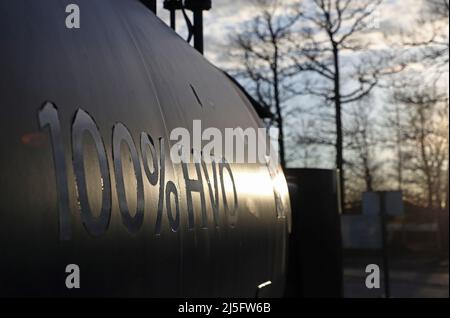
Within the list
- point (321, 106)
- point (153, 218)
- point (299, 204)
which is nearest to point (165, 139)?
point (153, 218)

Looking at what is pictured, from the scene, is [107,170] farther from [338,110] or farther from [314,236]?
[338,110]

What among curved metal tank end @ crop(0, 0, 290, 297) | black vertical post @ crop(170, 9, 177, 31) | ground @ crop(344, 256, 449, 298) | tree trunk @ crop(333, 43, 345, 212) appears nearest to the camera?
curved metal tank end @ crop(0, 0, 290, 297)

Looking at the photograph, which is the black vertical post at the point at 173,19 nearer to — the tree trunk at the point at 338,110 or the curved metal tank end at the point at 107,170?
the curved metal tank end at the point at 107,170

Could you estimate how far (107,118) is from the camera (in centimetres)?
258

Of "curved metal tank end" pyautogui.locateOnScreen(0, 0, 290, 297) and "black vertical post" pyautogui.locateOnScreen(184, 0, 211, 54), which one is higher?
"black vertical post" pyautogui.locateOnScreen(184, 0, 211, 54)

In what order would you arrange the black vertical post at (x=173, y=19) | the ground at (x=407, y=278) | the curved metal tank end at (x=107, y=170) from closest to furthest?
the curved metal tank end at (x=107, y=170)
the black vertical post at (x=173, y=19)
the ground at (x=407, y=278)

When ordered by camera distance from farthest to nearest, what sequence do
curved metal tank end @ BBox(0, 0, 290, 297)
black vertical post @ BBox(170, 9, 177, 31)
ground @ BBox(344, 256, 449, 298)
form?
ground @ BBox(344, 256, 449, 298)
black vertical post @ BBox(170, 9, 177, 31)
curved metal tank end @ BBox(0, 0, 290, 297)

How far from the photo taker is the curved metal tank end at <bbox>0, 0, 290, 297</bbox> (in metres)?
1.97

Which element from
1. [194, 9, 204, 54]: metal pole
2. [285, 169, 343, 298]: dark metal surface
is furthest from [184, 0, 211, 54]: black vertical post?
[285, 169, 343, 298]: dark metal surface

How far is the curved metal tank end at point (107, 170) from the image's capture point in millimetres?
1970

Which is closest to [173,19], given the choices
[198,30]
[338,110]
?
[198,30]

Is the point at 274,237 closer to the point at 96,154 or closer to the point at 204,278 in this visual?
the point at 204,278

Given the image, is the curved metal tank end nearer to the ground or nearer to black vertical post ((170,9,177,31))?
black vertical post ((170,9,177,31))

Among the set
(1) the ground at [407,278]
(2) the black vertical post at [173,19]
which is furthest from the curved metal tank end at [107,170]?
(1) the ground at [407,278]
